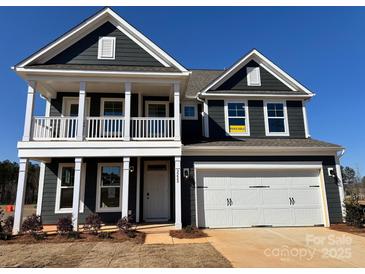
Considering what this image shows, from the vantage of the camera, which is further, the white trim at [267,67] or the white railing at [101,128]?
the white trim at [267,67]

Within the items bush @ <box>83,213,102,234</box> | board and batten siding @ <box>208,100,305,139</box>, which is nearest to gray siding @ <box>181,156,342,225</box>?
board and batten siding @ <box>208,100,305,139</box>

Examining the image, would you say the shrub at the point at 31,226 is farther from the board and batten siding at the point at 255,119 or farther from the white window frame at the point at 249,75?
the white window frame at the point at 249,75

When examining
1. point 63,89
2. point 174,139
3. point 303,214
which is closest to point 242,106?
point 174,139

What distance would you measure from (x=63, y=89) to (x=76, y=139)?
318 centimetres

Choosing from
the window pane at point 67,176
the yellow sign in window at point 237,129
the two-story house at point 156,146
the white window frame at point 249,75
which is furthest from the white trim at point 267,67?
the window pane at point 67,176

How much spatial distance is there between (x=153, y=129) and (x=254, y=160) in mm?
4297

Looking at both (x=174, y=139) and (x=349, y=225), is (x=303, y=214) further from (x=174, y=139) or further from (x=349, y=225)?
(x=174, y=139)

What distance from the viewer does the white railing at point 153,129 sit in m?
9.83

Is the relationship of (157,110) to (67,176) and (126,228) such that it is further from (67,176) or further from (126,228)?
(126,228)

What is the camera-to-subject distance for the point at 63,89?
11.1 metres

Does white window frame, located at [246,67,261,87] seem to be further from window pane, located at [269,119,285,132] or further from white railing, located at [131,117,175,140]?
white railing, located at [131,117,175,140]

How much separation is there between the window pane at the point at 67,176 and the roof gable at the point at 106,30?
453 centimetres

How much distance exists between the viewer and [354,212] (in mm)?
9609


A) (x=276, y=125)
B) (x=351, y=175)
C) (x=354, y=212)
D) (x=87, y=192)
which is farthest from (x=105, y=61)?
(x=351, y=175)
